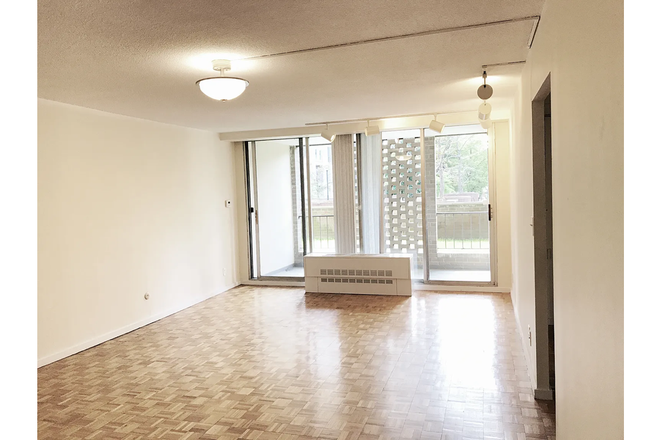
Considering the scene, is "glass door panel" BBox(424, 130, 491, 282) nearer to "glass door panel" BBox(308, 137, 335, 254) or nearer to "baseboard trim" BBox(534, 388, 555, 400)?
"glass door panel" BBox(308, 137, 335, 254)

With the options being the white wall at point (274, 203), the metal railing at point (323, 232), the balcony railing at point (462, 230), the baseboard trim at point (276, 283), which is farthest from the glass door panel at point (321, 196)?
the balcony railing at point (462, 230)

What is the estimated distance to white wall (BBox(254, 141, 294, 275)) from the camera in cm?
815

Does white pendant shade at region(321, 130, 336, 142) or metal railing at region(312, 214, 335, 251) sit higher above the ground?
white pendant shade at region(321, 130, 336, 142)

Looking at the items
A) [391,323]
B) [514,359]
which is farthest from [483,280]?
[514,359]

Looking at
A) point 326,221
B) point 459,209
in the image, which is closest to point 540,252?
A: point 459,209

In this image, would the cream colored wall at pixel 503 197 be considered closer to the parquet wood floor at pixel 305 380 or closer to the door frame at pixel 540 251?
the parquet wood floor at pixel 305 380

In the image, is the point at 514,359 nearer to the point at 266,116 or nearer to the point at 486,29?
the point at 486,29

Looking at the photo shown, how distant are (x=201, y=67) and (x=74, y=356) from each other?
304 cm

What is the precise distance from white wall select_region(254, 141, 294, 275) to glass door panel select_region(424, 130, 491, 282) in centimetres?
233

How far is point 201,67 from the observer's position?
12.0ft

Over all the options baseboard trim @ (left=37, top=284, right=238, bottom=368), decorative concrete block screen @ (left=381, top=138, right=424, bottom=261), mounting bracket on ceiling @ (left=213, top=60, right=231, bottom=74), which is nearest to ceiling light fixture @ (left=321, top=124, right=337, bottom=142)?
decorative concrete block screen @ (left=381, top=138, right=424, bottom=261)

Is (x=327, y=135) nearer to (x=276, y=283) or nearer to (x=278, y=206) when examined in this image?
(x=278, y=206)

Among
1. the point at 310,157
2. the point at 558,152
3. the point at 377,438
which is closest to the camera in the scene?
the point at 558,152

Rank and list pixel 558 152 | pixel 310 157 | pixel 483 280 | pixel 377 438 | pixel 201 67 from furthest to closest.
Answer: pixel 310 157
pixel 483 280
pixel 201 67
pixel 377 438
pixel 558 152
